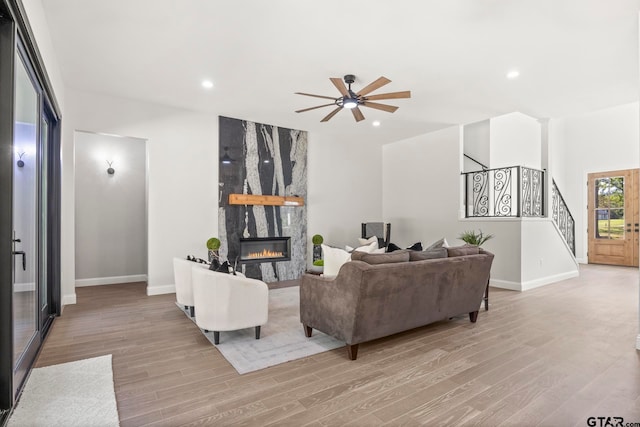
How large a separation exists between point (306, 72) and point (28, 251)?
3631mm

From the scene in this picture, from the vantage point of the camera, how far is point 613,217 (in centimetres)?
908

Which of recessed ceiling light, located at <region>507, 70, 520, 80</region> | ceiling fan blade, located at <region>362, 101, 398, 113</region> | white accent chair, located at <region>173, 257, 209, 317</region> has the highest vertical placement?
recessed ceiling light, located at <region>507, 70, 520, 80</region>

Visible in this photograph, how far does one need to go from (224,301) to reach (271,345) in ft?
2.07

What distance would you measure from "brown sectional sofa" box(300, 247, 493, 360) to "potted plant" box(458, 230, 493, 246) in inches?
93.4

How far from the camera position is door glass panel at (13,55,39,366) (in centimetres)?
261

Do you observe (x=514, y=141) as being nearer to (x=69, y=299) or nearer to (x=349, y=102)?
(x=349, y=102)

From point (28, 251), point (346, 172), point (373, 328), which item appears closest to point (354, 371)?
point (373, 328)

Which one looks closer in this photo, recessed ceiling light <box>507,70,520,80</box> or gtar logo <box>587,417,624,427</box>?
gtar logo <box>587,417,624,427</box>

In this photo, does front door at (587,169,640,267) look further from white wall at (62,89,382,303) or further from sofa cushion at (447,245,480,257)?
white wall at (62,89,382,303)

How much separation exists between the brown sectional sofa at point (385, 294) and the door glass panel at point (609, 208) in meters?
7.68

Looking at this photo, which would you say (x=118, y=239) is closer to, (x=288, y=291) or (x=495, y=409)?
(x=288, y=291)

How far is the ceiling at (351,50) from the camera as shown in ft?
10.7

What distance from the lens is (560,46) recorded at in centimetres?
389

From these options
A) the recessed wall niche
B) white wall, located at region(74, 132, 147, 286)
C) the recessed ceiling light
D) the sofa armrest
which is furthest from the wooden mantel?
the recessed ceiling light
